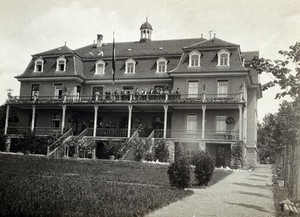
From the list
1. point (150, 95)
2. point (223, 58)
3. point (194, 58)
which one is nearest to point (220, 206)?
point (150, 95)

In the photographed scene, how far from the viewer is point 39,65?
117 feet

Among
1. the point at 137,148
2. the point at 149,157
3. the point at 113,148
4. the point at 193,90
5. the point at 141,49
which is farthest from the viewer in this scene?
the point at 141,49

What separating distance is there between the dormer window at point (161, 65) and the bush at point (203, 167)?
19.0 metres

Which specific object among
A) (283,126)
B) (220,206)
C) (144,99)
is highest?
(144,99)

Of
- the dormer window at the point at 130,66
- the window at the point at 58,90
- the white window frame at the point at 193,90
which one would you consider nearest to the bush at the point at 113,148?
the white window frame at the point at 193,90

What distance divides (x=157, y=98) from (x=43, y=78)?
11643mm

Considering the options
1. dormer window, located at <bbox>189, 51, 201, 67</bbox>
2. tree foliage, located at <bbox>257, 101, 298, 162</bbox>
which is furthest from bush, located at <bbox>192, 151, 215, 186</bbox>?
dormer window, located at <bbox>189, 51, 201, 67</bbox>

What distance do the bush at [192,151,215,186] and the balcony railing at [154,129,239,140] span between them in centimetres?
1392

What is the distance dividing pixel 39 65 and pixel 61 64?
8.03 ft

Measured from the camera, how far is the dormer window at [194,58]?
101ft

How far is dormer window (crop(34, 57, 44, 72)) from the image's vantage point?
1388 inches

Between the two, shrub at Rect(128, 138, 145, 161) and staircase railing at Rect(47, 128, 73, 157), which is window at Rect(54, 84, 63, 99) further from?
shrub at Rect(128, 138, 145, 161)

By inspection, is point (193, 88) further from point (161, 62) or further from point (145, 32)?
point (145, 32)

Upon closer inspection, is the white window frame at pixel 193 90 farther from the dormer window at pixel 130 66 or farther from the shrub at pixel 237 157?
the shrub at pixel 237 157
